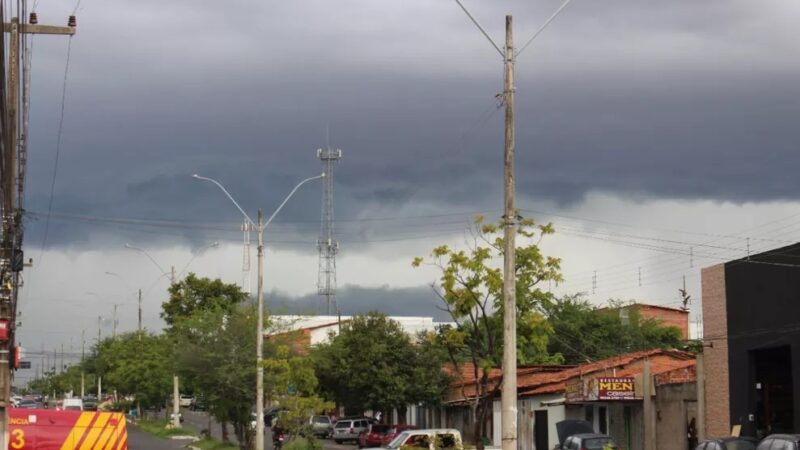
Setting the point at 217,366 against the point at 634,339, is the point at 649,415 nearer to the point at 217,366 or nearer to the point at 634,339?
the point at 217,366

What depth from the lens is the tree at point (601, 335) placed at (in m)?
94.3

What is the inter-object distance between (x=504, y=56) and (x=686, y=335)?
90.6 m

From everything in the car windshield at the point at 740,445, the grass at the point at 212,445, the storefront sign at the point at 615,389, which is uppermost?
the storefront sign at the point at 615,389

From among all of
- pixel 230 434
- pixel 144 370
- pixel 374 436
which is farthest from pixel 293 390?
pixel 144 370

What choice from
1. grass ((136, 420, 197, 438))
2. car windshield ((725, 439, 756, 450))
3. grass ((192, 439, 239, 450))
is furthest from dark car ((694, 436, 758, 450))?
grass ((136, 420, 197, 438))

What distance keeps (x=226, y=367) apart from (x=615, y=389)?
16.6m

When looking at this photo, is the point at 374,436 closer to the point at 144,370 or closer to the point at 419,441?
the point at 419,441

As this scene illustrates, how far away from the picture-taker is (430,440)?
40531 mm

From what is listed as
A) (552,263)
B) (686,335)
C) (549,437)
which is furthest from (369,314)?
(686,335)

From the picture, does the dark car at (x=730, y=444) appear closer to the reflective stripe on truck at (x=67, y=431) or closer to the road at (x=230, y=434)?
the reflective stripe on truck at (x=67, y=431)

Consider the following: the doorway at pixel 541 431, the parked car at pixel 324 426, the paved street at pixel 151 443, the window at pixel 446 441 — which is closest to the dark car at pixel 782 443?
the window at pixel 446 441

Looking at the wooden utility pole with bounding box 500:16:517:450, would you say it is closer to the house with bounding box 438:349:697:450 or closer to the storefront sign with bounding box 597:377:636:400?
the house with bounding box 438:349:697:450

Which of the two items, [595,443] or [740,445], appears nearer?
[740,445]

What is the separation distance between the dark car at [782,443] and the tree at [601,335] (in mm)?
62988
